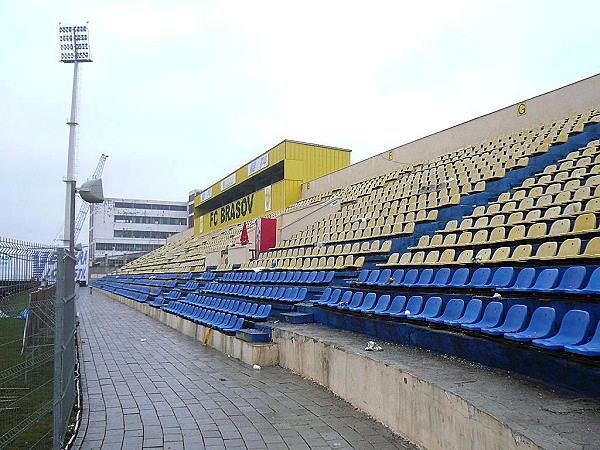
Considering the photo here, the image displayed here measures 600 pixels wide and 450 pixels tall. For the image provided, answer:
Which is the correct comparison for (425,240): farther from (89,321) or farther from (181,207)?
(181,207)

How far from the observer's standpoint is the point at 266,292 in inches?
408

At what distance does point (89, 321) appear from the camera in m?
16.0

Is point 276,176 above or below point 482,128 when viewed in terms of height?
above

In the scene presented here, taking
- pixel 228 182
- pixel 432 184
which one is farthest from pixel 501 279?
pixel 228 182

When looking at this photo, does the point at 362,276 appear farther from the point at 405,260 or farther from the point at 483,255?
Answer: the point at 483,255

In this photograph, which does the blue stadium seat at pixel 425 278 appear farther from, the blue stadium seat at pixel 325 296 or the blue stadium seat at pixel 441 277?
the blue stadium seat at pixel 325 296

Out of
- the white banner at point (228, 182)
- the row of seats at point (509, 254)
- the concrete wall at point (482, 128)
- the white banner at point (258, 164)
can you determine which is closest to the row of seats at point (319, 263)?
the row of seats at point (509, 254)

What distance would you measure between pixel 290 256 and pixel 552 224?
25.0 feet

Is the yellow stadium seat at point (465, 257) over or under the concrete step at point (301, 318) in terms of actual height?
over

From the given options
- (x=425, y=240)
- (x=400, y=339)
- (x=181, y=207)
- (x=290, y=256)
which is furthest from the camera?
(x=181, y=207)

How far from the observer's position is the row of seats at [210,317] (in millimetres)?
9426

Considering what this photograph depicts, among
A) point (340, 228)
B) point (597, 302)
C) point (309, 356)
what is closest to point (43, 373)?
point (309, 356)

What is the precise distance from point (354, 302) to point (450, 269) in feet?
5.00

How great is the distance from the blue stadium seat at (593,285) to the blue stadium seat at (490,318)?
0.77 metres
